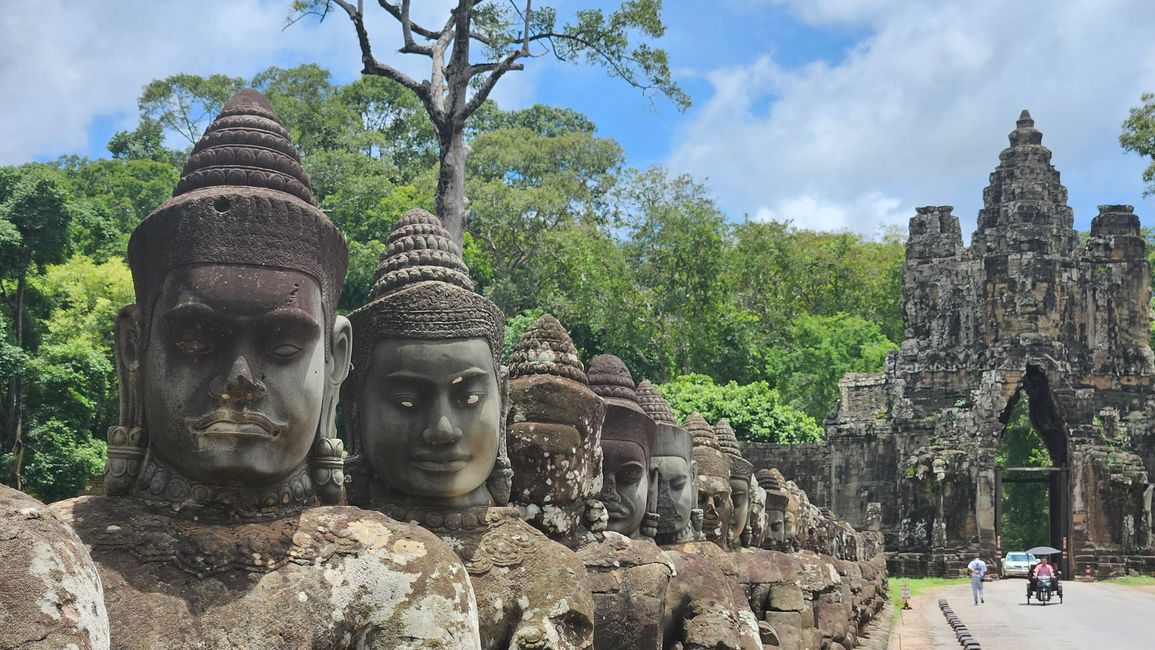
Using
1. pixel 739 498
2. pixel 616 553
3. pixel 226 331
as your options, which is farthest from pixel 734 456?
pixel 226 331

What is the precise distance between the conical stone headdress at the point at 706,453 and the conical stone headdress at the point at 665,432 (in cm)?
97

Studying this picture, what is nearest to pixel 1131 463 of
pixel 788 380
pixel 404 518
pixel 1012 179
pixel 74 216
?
pixel 1012 179

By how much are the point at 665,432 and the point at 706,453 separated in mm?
1767

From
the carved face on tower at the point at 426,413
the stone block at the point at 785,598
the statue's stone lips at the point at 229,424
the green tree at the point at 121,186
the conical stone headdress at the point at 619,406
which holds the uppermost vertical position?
the green tree at the point at 121,186

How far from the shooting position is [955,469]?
38.5 m

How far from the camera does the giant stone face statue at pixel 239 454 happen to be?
3812mm

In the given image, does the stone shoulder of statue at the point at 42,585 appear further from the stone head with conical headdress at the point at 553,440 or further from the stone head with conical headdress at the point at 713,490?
the stone head with conical headdress at the point at 713,490

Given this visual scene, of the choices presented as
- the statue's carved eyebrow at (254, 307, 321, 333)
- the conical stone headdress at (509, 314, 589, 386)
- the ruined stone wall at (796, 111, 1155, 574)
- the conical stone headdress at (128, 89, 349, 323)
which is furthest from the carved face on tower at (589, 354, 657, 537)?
the ruined stone wall at (796, 111, 1155, 574)

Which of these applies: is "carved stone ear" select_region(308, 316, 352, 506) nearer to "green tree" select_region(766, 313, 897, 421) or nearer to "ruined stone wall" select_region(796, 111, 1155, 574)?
"ruined stone wall" select_region(796, 111, 1155, 574)

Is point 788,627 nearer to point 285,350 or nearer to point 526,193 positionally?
point 285,350

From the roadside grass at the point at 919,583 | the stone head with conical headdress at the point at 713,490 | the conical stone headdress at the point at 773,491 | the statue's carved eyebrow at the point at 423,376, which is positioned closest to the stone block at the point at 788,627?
the stone head with conical headdress at the point at 713,490

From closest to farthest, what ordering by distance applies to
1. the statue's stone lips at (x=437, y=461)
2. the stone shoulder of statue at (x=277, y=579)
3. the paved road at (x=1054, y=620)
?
the stone shoulder of statue at (x=277, y=579) < the statue's stone lips at (x=437, y=461) < the paved road at (x=1054, y=620)

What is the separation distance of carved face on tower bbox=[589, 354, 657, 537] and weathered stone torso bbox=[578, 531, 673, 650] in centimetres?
52

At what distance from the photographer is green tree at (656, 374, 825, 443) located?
39656 millimetres
